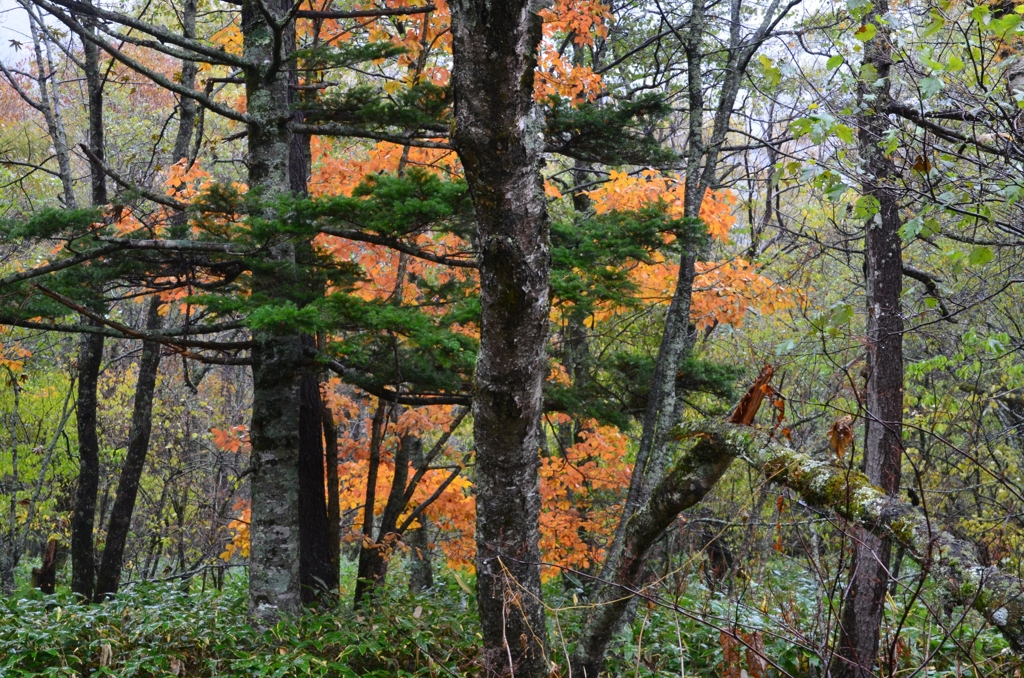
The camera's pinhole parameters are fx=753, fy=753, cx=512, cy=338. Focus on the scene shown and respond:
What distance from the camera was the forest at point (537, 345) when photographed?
3.16 meters

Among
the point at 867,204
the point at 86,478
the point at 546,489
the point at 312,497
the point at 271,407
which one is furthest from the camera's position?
the point at 546,489

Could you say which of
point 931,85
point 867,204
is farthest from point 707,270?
point 931,85

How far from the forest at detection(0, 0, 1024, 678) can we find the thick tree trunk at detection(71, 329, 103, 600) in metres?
0.04

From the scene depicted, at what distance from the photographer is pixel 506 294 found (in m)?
3.21

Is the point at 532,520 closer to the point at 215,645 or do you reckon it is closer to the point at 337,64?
the point at 215,645

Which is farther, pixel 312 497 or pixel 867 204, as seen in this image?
Answer: pixel 312 497

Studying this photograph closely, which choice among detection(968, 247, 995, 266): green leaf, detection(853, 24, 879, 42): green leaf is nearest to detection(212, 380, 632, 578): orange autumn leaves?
detection(968, 247, 995, 266): green leaf

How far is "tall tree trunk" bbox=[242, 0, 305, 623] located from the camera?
6242mm

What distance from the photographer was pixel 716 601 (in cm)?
687

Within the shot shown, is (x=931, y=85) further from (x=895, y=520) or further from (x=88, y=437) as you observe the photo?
(x=88, y=437)

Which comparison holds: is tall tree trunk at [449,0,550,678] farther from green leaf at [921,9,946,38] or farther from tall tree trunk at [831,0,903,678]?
tall tree trunk at [831,0,903,678]

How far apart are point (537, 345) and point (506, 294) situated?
323mm

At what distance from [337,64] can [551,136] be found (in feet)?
6.10

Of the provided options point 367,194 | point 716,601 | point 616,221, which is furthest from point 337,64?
point 716,601
